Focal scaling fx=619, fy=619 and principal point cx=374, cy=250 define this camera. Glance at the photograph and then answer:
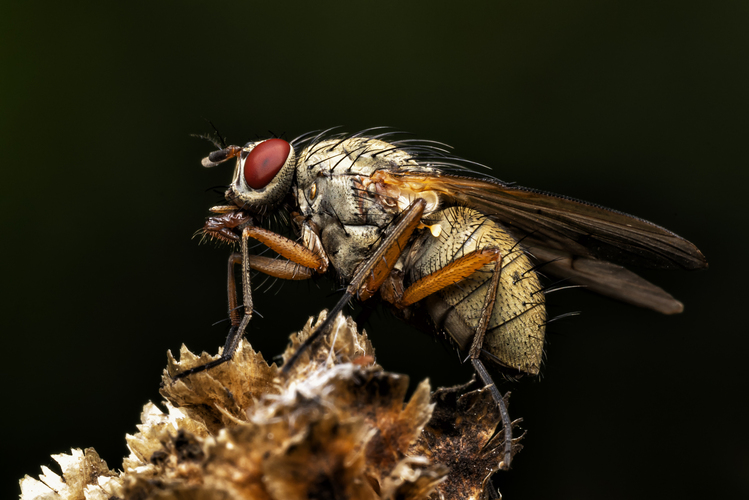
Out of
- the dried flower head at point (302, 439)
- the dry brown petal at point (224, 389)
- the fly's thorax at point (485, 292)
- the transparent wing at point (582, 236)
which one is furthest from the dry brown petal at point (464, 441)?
the transparent wing at point (582, 236)

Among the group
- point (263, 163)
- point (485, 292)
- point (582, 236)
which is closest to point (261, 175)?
point (263, 163)

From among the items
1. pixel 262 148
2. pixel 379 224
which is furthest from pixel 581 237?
pixel 262 148

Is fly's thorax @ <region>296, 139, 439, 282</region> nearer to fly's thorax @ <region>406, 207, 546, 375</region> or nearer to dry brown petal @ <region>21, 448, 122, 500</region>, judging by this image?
fly's thorax @ <region>406, 207, 546, 375</region>

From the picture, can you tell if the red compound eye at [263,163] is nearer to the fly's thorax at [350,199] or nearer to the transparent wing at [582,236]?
the fly's thorax at [350,199]

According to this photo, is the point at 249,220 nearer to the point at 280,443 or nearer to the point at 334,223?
the point at 334,223

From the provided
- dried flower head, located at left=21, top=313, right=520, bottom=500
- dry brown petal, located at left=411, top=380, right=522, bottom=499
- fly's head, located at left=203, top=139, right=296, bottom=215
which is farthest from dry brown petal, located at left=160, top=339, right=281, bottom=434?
fly's head, located at left=203, top=139, right=296, bottom=215

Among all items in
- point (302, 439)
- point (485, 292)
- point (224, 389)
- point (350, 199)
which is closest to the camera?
point (302, 439)

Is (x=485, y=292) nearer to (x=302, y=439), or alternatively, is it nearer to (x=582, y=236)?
(x=582, y=236)
